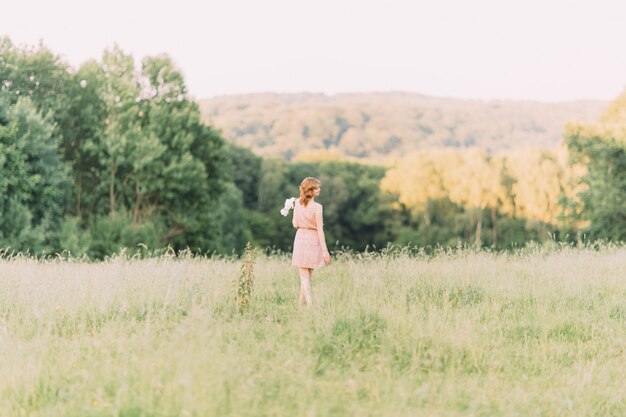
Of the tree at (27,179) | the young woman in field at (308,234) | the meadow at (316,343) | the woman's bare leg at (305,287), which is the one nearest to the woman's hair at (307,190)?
the young woman in field at (308,234)

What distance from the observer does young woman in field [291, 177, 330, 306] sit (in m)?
9.68

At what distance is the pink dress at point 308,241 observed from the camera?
9688mm

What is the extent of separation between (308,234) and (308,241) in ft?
0.39

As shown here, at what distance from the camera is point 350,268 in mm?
11422

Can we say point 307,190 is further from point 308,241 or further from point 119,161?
point 119,161

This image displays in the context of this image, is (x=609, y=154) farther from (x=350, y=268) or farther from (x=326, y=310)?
(x=326, y=310)

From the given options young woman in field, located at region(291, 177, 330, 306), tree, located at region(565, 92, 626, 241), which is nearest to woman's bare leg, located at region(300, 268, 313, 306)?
young woman in field, located at region(291, 177, 330, 306)

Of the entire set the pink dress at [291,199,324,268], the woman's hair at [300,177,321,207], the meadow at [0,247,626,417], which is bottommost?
the meadow at [0,247,626,417]

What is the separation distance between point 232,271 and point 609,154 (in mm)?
26469

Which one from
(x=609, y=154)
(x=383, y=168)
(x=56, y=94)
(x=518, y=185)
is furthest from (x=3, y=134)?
(x=383, y=168)

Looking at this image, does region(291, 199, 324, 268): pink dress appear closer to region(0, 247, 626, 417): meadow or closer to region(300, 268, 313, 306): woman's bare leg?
region(300, 268, 313, 306): woman's bare leg

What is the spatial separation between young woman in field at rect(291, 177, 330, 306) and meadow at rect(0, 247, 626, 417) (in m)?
0.54

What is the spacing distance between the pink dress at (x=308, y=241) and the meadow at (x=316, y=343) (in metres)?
0.58

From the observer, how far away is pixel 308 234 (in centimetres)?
982
